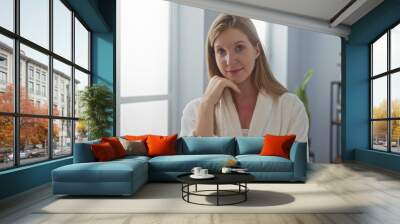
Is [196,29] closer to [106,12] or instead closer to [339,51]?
[106,12]

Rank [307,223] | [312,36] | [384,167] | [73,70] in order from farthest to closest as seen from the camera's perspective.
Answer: [312,36], [384,167], [73,70], [307,223]

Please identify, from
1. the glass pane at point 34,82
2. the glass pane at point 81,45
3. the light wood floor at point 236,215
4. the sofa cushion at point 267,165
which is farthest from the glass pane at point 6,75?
the sofa cushion at point 267,165

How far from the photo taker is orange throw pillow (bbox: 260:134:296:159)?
6.12 m

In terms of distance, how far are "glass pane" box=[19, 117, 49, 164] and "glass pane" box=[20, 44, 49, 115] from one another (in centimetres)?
15

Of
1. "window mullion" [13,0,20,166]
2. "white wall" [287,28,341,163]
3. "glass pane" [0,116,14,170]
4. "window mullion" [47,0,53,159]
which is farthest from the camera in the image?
"white wall" [287,28,341,163]

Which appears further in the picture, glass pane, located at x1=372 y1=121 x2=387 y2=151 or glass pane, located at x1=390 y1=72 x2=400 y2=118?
glass pane, located at x1=372 y1=121 x2=387 y2=151

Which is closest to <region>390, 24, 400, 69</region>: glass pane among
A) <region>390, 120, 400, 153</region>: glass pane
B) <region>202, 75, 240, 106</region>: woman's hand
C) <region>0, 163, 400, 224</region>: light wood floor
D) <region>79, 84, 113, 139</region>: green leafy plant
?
<region>390, 120, 400, 153</region>: glass pane

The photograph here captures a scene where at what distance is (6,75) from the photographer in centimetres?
467

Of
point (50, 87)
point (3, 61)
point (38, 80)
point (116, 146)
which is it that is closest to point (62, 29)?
point (50, 87)

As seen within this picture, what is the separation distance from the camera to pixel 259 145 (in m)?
6.64

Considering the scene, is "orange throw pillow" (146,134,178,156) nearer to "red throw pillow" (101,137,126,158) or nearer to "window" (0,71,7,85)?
"red throw pillow" (101,137,126,158)

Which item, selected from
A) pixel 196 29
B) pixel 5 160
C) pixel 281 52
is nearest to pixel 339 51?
pixel 281 52

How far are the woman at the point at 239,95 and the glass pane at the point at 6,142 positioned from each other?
417cm

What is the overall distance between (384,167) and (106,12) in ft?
21.1
